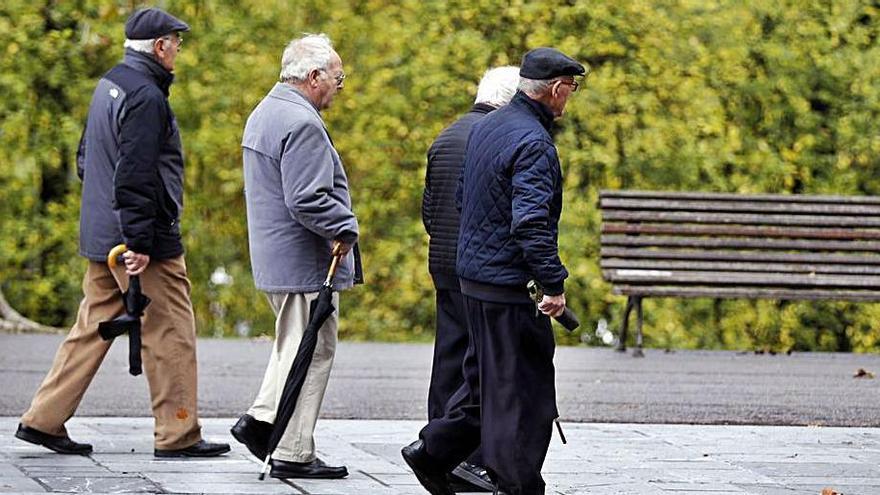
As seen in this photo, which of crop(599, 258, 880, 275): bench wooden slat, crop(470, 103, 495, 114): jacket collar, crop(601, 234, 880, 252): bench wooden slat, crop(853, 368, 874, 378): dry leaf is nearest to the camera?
crop(470, 103, 495, 114): jacket collar

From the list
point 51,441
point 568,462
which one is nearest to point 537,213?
point 568,462

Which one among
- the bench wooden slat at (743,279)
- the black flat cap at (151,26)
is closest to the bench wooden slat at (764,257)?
the bench wooden slat at (743,279)

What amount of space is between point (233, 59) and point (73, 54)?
1.37 meters

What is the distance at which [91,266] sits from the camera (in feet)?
26.3

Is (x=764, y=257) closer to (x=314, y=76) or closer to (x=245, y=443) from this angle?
(x=314, y=76)

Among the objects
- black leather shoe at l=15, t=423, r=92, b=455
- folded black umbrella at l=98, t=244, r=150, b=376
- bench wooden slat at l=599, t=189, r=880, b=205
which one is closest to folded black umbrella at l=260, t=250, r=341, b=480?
folded black umbrella at l=98, t=244, r=150, b=376

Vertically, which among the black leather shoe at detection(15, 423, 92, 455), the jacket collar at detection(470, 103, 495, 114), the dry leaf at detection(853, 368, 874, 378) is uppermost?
the jacket collar at detection(470, 103, 495, 114)

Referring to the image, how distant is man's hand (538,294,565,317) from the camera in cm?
636

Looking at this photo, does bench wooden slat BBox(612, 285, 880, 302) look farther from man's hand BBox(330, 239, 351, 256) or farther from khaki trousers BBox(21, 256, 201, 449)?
man's hand BBox(330, 239, 351, 256)

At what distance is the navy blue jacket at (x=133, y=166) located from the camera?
7602mm

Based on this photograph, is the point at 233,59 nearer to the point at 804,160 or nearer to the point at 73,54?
the point at 73,54

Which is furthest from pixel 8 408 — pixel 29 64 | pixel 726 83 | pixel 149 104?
pixel 726 83

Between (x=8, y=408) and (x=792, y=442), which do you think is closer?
(x=792, y=442)

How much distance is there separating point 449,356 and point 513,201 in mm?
1535
